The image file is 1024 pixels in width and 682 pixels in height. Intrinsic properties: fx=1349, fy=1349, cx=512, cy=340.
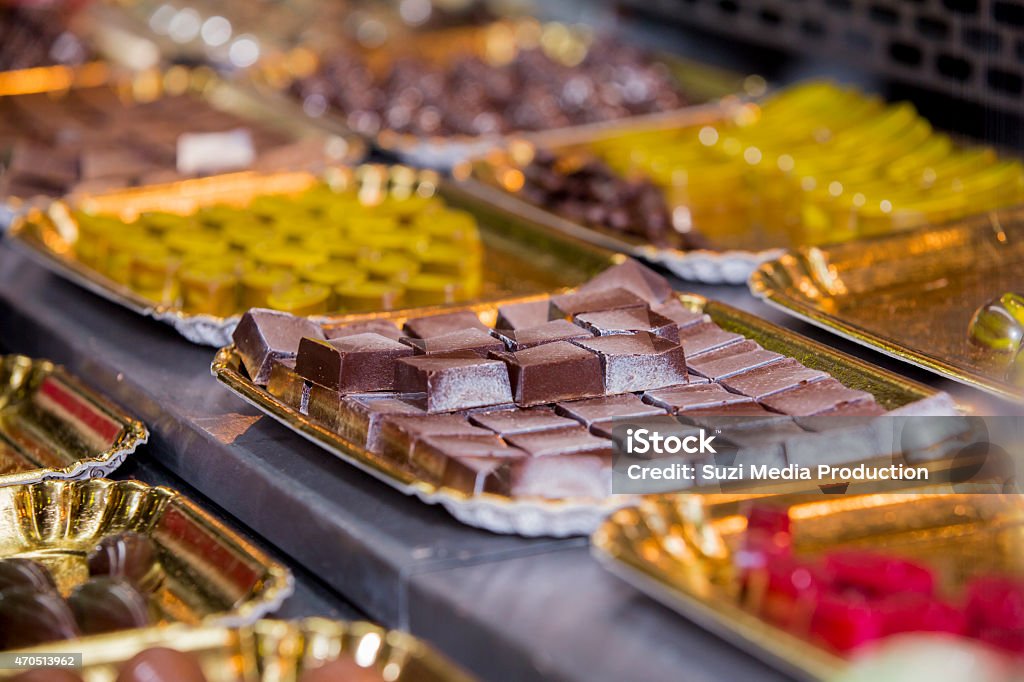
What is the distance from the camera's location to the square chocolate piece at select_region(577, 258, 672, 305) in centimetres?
243

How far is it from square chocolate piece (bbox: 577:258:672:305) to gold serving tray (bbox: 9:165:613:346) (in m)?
0.23

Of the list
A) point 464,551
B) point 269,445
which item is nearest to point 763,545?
point 464,551

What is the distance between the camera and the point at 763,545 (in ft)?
4.93

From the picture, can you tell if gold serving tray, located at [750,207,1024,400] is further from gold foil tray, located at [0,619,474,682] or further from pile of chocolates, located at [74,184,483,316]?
gold foil tray, located at [0,619,474,682]

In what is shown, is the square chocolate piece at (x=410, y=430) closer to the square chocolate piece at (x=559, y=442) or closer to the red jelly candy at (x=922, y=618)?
the square chocolate piece at (x=559, y=442)

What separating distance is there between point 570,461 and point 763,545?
1.03ft

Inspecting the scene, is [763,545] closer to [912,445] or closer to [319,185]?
[912,445]

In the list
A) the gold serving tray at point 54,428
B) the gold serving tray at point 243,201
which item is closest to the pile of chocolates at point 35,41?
the gold serving tray at point 243,201

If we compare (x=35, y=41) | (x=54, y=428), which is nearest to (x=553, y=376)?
(x=54, y=428)

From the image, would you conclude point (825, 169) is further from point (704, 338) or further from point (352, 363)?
point (352, 363)

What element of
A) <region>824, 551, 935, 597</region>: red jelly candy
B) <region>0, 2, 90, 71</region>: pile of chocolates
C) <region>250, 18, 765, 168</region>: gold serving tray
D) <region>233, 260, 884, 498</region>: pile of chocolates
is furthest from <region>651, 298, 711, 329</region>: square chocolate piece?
<region>0, 2, 90, 71</region>: pile of chocolates

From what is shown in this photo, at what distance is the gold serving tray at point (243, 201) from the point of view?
262cm

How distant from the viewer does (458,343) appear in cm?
208

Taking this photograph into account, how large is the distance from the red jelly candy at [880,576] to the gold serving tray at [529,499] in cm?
31
